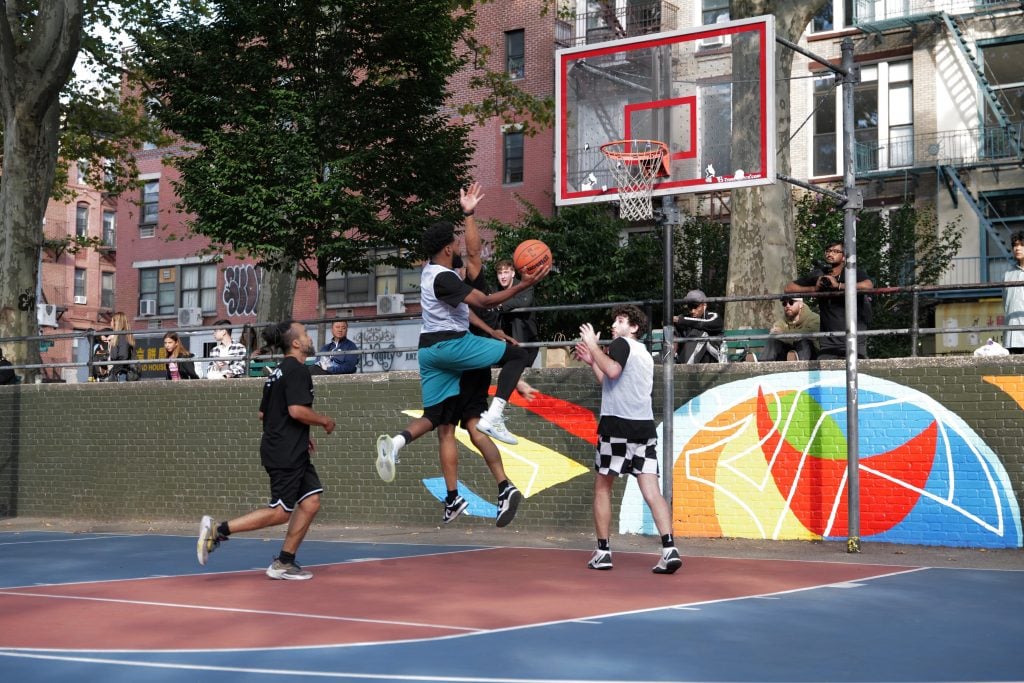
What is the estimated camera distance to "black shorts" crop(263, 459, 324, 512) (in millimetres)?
10383

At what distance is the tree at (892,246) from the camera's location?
1081 inches

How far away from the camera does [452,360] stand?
1025cm

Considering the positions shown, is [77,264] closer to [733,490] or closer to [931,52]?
[931,52]

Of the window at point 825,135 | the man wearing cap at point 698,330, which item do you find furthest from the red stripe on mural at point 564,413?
the window at point 825,135

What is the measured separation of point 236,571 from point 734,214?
10.6 m

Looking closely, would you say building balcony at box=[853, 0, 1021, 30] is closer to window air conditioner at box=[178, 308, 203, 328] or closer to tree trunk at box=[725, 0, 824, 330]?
tree trunk at box=[725, 0, 824, 330]

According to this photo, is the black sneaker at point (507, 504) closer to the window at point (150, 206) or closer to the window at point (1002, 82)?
the window at point (1002, 82)

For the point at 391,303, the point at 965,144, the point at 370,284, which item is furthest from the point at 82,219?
the point at 965,144

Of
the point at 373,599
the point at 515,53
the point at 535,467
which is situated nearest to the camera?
the point at 373,599

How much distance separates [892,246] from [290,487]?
21.1 m

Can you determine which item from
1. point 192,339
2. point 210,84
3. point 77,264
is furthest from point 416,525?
point 77,264

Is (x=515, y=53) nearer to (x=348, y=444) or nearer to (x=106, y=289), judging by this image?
(x=348, y=444)

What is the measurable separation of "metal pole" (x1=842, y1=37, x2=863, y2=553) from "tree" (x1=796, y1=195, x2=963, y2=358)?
13.4 meters

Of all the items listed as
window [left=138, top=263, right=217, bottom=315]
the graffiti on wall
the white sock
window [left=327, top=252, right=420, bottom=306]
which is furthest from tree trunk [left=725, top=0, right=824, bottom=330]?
window [left=138, top=263, right=217, bottom=315]
